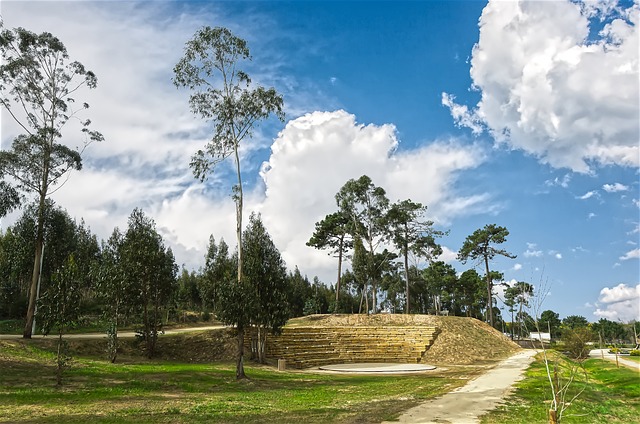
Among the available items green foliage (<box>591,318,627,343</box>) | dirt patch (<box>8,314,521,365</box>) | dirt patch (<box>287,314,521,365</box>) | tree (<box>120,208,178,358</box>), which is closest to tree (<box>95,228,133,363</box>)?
tree (<box>120,208,178,358</box>)

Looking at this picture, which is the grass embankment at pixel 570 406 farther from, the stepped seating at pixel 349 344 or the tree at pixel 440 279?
the tree at pixel 440 279

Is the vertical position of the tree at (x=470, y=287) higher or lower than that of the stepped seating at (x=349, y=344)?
higher

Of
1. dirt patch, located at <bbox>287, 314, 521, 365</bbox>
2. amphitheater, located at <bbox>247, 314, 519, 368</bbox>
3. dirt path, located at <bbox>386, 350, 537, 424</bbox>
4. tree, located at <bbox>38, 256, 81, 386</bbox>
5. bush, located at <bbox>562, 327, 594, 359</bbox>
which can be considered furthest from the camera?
dirt patch, located at <bbox>287, 314, 521, 365</bbox>

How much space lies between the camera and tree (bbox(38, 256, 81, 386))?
16.4 m

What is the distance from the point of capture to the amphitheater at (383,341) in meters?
A: 31.3

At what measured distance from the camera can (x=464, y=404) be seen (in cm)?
1401

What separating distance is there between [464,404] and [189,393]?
31.9 ft

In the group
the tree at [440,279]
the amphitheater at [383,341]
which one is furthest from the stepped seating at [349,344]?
the tree at [440,279]

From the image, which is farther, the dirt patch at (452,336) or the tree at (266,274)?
the dirt patch at (452,336)

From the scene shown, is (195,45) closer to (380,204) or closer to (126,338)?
(126,338)

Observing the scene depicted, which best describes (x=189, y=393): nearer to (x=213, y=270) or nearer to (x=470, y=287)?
(x=213, y=270)

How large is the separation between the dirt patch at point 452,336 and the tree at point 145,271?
15.3 metres

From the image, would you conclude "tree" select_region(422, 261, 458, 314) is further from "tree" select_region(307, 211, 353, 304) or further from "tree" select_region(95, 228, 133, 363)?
"tree" select_region(95, 228, 133, 363)

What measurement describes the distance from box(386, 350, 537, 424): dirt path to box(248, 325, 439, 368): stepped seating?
13004mm
